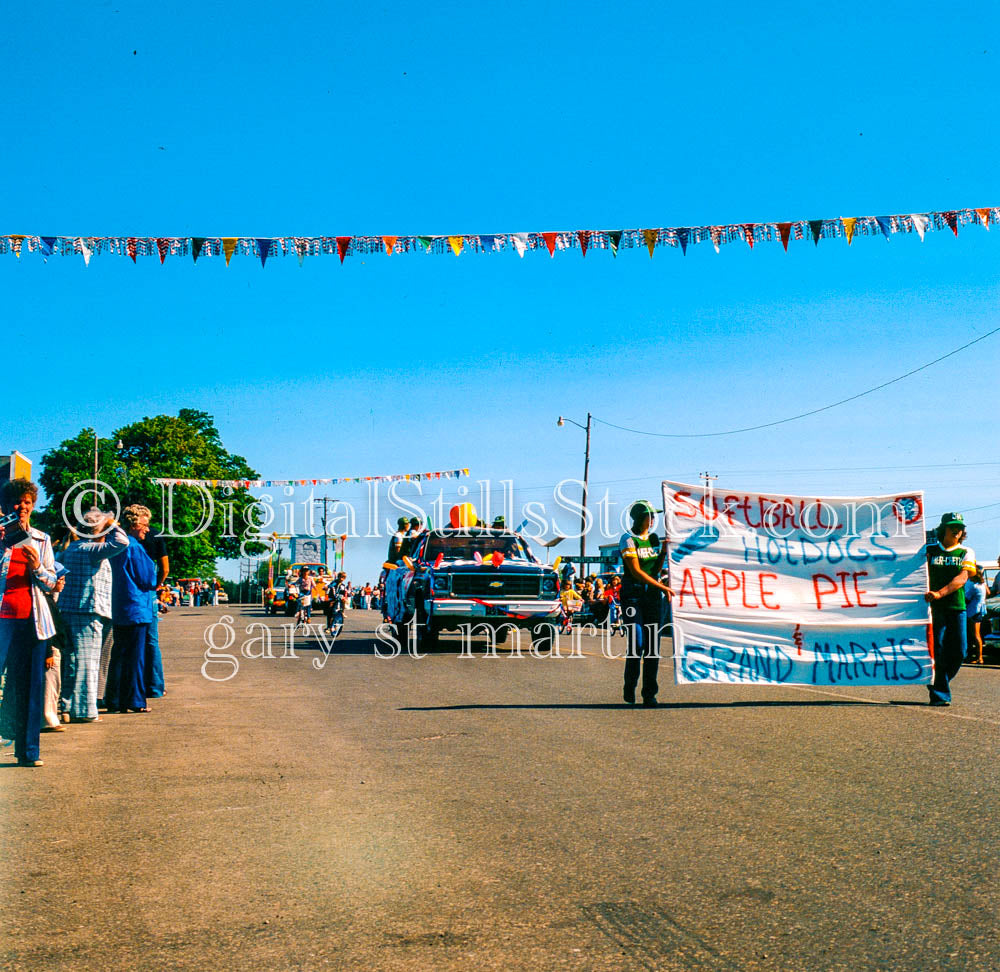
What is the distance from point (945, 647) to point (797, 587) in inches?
58.0

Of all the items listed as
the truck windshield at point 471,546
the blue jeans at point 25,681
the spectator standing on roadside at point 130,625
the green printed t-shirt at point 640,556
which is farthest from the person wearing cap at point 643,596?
the truck windshield at point 471,546

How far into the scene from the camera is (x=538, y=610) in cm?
1825

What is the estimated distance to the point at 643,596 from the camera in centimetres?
1015

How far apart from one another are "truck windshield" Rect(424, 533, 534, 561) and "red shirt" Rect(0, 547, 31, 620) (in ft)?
40.2

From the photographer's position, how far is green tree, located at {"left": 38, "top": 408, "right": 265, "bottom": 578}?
2625 inches

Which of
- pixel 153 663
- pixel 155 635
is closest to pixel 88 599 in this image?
pixel 155 635

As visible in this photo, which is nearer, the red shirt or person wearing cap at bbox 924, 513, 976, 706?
the red shirt

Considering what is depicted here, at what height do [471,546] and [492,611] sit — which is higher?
[471,546]

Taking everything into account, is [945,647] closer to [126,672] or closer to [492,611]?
[126,672]

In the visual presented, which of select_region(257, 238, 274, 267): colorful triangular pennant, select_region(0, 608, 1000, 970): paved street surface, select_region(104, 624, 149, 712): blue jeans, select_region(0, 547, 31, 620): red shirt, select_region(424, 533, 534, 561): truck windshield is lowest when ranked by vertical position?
select_region(0, 608, 1000, 970): paved street surface

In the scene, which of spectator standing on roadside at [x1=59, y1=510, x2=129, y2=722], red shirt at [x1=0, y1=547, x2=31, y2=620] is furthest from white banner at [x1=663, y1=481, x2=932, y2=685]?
red shirt at [x1=0, y1=547, x2=31, y2=620]

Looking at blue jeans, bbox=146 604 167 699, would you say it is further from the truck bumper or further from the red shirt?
the truck bumper

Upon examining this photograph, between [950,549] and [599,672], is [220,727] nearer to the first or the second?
[599,672]

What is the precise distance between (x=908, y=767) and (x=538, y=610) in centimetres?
1180
